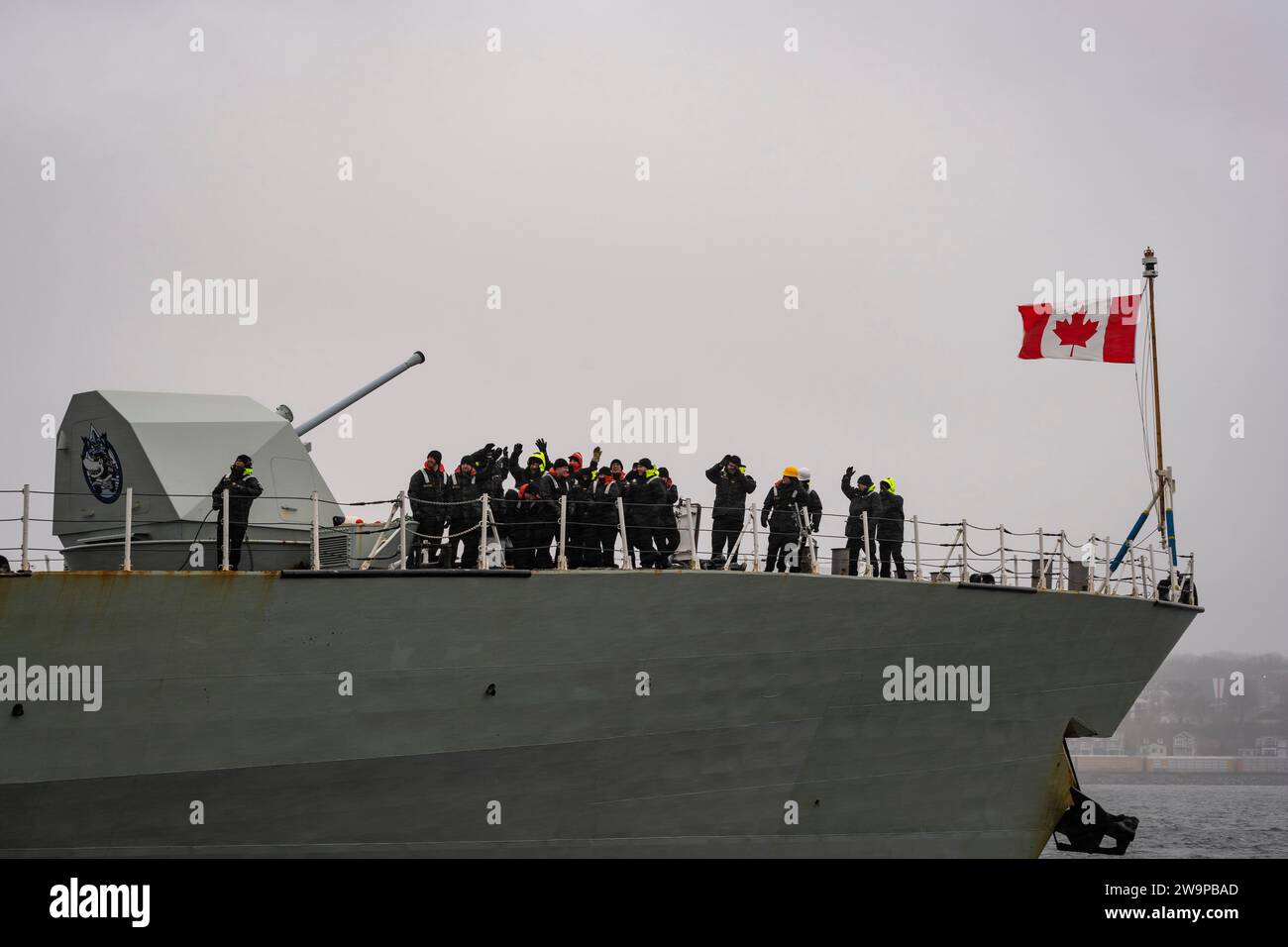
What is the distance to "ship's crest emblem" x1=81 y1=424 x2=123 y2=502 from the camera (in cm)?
1744

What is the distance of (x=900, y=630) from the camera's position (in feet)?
60.6

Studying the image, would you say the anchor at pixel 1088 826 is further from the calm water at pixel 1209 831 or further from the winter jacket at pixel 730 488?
the calm water at pixel 1209 831

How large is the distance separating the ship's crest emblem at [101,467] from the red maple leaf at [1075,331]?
531 inches

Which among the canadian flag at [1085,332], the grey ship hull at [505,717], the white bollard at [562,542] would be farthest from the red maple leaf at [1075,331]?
the white bollard at [562,542]

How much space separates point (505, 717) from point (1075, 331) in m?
11.0

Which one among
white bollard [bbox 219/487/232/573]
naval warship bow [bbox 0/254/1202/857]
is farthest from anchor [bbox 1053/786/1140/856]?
white bollard [bbox 219/487/232/573]

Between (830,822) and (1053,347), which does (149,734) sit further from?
(1053,347)

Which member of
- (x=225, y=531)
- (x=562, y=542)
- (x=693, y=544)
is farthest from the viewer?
(x=693, y=544)

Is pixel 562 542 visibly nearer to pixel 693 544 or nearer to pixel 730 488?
pixel 693 544

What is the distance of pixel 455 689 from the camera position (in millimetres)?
16234

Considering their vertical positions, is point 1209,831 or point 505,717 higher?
point 505,717

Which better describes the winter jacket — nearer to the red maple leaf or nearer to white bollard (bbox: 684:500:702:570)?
white bollard (bbox: 684:500:702:570)

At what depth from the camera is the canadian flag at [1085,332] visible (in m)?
22.1

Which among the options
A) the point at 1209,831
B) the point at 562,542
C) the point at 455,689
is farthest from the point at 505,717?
the point at 1209,831
